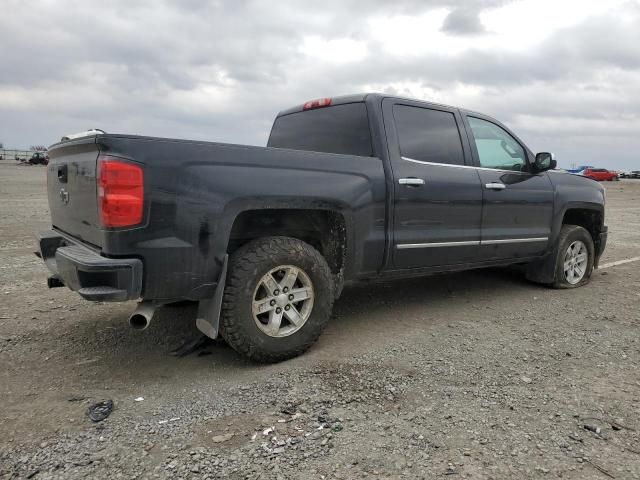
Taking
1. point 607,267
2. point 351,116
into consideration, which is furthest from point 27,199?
point 607,267

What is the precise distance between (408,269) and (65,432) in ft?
8.91

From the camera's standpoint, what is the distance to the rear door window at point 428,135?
13.9 feet

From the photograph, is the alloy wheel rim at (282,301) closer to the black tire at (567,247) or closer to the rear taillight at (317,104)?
the rear taillight at (317,104)

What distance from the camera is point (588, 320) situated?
4.59m

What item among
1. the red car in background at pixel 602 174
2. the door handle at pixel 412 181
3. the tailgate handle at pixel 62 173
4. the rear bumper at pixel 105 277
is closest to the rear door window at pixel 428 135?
the door handle at pixel 412 181

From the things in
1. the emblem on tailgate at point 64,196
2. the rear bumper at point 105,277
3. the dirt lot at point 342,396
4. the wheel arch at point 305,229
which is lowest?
the dirt lot at point 342,396

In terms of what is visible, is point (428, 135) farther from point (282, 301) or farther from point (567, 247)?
point (567, 247)

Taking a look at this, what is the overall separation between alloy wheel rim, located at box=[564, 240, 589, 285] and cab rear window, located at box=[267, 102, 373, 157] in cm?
308

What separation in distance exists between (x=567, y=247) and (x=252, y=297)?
405 centimetres

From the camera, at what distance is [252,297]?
3246 mm

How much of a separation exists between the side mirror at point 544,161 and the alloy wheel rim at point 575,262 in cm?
111

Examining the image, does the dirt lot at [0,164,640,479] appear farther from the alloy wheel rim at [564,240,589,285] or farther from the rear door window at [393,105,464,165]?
the rear door window at [393,105,464,165]

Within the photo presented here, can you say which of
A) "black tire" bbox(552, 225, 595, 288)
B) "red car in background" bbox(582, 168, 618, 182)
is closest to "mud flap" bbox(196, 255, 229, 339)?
"black tire" bbox(552, 225, 595, 288)

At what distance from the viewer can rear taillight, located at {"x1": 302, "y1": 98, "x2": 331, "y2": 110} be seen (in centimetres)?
453
